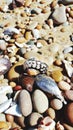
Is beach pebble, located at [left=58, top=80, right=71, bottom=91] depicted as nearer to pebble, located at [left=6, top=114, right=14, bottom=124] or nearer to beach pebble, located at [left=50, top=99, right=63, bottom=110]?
beach pebble, located at [left=50, top=99, right=63, bottom=110]

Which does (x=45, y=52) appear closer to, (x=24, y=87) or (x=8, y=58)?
(x=8, y=58)

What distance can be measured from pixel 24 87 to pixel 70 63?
43 cm

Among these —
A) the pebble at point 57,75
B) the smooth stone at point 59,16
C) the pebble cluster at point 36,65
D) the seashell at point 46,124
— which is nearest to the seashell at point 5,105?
the pebble cluster at point 36,65

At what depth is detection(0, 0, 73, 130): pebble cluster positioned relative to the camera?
79.4 inches

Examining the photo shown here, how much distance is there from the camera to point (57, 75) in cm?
227

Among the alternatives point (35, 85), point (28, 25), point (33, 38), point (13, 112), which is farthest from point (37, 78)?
point (28, 25)

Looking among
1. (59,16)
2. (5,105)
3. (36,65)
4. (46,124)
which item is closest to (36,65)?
(36,65)

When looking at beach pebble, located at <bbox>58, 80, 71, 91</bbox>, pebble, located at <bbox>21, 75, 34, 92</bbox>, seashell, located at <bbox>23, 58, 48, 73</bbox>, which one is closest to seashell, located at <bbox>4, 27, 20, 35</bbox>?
seashell, located at <bbox>23, 58, 48, 73</bbox>

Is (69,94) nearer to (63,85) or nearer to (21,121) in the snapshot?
(63,85)

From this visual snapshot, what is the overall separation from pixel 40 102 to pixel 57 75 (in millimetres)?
298

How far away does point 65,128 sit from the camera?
1967 millimetres

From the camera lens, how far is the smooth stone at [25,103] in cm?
202

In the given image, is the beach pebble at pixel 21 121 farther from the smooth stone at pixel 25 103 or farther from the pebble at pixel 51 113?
the pebble at pixel 51 113

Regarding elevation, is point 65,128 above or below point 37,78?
below
